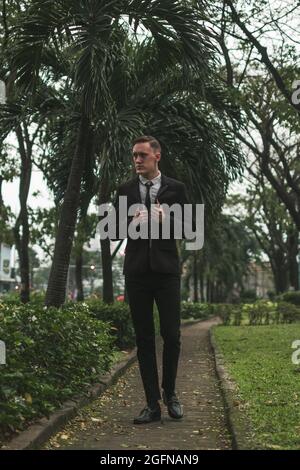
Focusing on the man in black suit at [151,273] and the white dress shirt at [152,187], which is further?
the white dress shirt at [152,187]

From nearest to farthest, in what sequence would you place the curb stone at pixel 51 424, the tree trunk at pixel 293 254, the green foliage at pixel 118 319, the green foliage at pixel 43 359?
the curb stone at pixel 51 424 < the green foliage at pixel 43 359 < the green foliage at pixel 118 319 < the tree trunk at pixel 293 254

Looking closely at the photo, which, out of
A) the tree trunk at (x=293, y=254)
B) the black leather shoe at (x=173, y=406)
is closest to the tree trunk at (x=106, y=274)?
the black leather shoe at (x=173, y=406)

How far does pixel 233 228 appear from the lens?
49.0m

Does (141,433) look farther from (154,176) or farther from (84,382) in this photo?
(154,176)

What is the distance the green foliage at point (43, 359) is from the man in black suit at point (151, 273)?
820mm

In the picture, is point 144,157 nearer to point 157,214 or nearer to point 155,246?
point 157,214

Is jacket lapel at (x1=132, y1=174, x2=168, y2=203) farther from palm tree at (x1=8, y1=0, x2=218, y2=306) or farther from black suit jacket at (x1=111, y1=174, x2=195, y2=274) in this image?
palm tree at (x1=8, y1=0, x2=218, y2=306)

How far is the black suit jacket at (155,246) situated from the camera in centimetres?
523

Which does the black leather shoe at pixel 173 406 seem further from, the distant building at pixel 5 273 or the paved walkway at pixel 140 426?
the distant building at pixel 5 273

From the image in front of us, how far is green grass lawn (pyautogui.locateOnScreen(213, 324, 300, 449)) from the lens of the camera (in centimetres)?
478

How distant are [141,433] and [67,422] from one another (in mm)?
716
